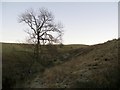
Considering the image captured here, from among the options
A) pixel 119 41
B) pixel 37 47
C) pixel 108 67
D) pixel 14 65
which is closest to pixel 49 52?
pixel 37 47

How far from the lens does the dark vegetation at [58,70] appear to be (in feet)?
81.8

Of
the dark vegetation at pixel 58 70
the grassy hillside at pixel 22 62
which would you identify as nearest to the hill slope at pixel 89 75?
the dark vegetation at pixel 58 70

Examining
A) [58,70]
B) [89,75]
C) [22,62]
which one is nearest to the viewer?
[89,75]

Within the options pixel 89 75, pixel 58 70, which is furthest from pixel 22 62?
pixel 89 75

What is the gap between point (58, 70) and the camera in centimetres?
3091

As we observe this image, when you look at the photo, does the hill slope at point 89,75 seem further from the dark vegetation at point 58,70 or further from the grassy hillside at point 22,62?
the grassy hillside at point 22,62

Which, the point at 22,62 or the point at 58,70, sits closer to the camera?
the point at 58,70

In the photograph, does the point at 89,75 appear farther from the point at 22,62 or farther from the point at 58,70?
the point at 22,62

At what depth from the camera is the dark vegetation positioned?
81.8ft

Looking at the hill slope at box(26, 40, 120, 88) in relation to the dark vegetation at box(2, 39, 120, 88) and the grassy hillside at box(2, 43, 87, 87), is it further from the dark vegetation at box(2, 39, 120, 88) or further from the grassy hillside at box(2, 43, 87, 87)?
the grassy hillside at box(2, 43, 87, 87)

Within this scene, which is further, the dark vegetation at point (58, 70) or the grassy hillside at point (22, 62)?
the grassy hillside at point (22, 62)

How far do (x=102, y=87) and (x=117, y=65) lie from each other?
509 centimetres

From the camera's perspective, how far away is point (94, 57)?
33.8 metres

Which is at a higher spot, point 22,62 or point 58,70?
point 22,62
